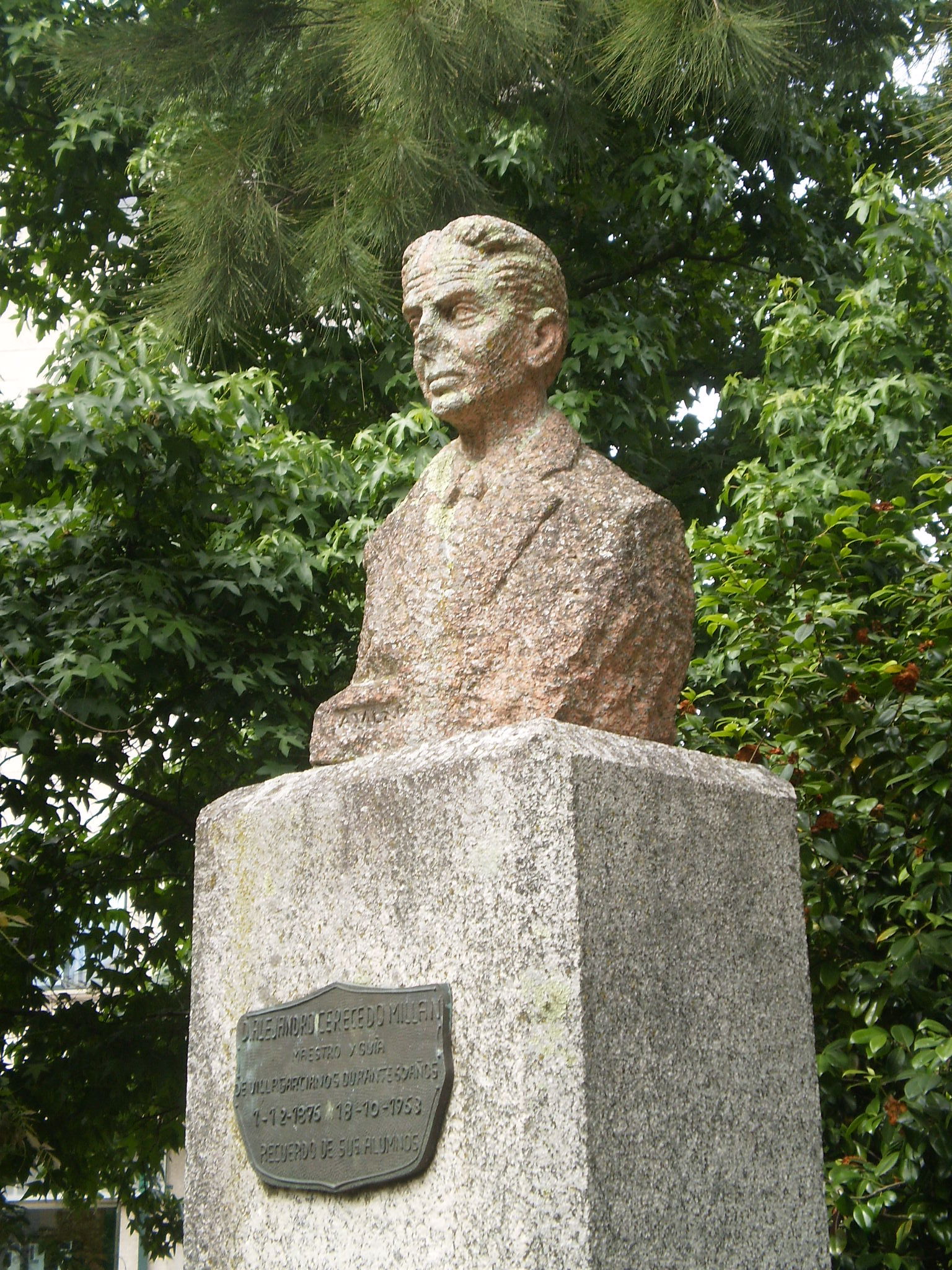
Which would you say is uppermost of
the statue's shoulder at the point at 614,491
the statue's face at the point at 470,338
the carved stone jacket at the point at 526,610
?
the statue's face at the point at 470,338

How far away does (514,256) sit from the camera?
328cm

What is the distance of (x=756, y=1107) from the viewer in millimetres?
2717

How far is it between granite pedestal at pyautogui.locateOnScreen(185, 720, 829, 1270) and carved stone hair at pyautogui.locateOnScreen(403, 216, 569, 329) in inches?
41.4

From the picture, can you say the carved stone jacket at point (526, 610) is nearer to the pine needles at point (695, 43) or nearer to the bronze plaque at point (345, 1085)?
the bronze plaque at point (345, 1085)

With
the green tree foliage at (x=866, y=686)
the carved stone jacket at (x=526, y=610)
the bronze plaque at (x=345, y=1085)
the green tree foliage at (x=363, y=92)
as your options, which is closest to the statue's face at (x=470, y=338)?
the carved stone jacket at (x=526, y=610)

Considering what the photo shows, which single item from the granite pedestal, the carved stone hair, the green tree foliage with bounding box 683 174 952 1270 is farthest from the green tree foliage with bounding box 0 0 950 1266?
the carved stone hair

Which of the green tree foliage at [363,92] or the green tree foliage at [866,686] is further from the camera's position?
the green tree foliage at [363,92]

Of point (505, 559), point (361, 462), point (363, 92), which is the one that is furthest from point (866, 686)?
point (363, 92)

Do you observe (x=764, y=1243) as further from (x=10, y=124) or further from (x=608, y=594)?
(x=10, y=124)

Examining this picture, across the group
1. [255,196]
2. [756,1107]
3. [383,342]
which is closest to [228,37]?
[255,196]

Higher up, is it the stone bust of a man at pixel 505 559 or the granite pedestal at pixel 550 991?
the stone bust of a man at pixel 505 559

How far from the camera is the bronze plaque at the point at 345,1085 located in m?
2.55

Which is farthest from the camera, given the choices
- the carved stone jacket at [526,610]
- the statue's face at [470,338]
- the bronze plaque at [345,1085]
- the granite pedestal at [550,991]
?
the statue's face at [470,338]

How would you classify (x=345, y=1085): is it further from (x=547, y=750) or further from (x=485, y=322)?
(x=485, y=322)
